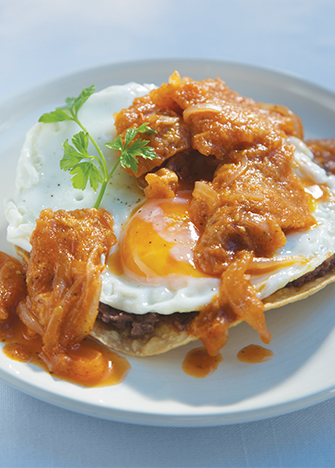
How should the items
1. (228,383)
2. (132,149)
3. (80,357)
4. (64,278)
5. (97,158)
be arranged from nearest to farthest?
(228,383)
(80,357)
(64,278)
(97,158)
(132,149)

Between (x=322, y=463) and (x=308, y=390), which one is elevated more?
(x=308, y=390)

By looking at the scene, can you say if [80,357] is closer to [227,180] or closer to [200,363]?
[200,363]

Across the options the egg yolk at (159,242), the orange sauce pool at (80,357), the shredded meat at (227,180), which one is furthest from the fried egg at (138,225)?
the orange sauce pool at (80,357)

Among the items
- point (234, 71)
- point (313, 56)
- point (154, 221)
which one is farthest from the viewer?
point (313, 56)

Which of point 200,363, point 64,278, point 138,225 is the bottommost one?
point 200,363

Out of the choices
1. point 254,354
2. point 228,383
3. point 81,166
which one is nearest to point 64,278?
point 81,166

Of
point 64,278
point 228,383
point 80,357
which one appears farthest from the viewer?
point 64,278

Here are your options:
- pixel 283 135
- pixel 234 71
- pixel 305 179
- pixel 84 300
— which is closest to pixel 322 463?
pixel 84 300

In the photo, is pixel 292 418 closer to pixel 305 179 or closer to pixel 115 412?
pixel 115 412
